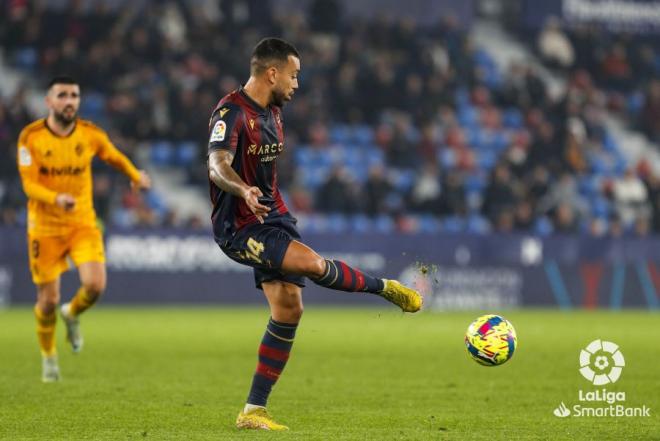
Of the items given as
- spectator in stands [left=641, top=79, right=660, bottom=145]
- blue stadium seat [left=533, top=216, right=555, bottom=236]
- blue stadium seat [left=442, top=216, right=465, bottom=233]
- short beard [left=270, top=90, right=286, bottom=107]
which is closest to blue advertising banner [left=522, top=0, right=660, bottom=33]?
spectator in stands [left=641, top=79, right=660, bottom=145]

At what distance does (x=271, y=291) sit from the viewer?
7.49 m

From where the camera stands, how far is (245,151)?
24.3 feet

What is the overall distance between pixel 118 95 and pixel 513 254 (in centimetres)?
791

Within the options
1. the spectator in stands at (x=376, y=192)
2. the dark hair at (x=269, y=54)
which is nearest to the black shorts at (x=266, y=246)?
the dark hair at (x=269, y=54)

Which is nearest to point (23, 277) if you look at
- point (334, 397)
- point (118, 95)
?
point (118, 95)

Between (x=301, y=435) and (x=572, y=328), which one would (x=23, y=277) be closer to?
(x=572, y=328)

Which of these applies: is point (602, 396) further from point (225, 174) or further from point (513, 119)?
point (513, 119)

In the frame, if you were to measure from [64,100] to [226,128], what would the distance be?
11.4 feet

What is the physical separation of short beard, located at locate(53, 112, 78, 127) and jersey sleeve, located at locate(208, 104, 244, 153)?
11.1 feet

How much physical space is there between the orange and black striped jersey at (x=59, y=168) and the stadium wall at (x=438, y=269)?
30.7 feet

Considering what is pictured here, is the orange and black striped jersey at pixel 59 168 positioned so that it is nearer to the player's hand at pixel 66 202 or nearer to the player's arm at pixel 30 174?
the player's arm at pixel 30 174

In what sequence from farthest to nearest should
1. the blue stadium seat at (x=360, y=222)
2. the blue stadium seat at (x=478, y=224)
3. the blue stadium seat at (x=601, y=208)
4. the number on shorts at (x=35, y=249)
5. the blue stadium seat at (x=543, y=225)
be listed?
the blue stadium seat at (x=601, y=208) → the blue stadium seat at (x=543, y=225) → the blue stadium seat at (x=478, y=224) → the blue stadium seat at (x=360, y=222) → the number on shorts at (x=35, y=249)

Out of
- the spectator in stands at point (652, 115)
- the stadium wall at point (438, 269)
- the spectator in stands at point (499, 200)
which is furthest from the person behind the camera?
the spectator in stands at point (652, 115)

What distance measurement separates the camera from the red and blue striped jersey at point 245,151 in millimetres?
7270
